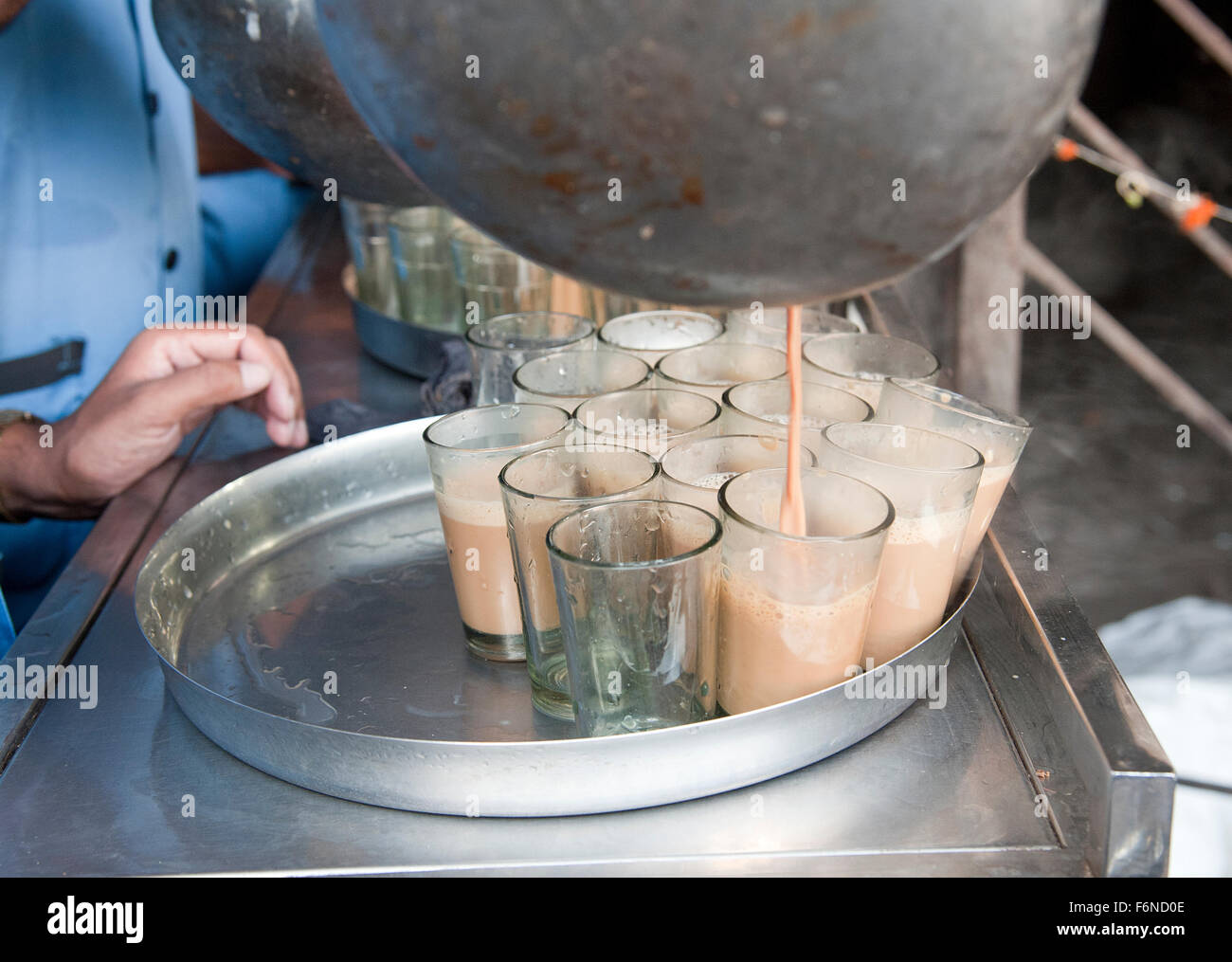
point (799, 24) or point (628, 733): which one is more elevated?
point (799, 24)

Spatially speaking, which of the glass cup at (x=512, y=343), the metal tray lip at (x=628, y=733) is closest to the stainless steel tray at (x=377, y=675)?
the metal tray lip at (x=628, y=733)

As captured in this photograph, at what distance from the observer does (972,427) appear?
1.04m

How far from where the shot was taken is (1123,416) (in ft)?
13.9

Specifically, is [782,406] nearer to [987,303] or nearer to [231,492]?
[231,492]

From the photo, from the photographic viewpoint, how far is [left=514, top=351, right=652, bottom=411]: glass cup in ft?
3.83

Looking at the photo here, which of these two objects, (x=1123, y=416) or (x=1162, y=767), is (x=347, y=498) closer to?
(x=1162, y=767)

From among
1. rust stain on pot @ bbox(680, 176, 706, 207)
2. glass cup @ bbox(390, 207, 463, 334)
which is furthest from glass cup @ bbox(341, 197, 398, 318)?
rust stain on pot @ bbox(680, 176, 706, 207)

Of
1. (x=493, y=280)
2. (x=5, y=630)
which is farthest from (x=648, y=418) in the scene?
(x=5, y=630)

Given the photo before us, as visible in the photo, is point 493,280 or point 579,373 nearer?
point 579,373

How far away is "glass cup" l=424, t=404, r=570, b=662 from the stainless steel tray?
0.10 feet

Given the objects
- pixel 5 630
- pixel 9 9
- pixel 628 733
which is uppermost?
pixel 9 9

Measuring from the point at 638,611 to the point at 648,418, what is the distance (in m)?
0.30

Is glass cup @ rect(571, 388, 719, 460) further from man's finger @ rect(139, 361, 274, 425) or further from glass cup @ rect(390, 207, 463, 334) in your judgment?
glass cup @ rect(390, 207, 463, 334)
